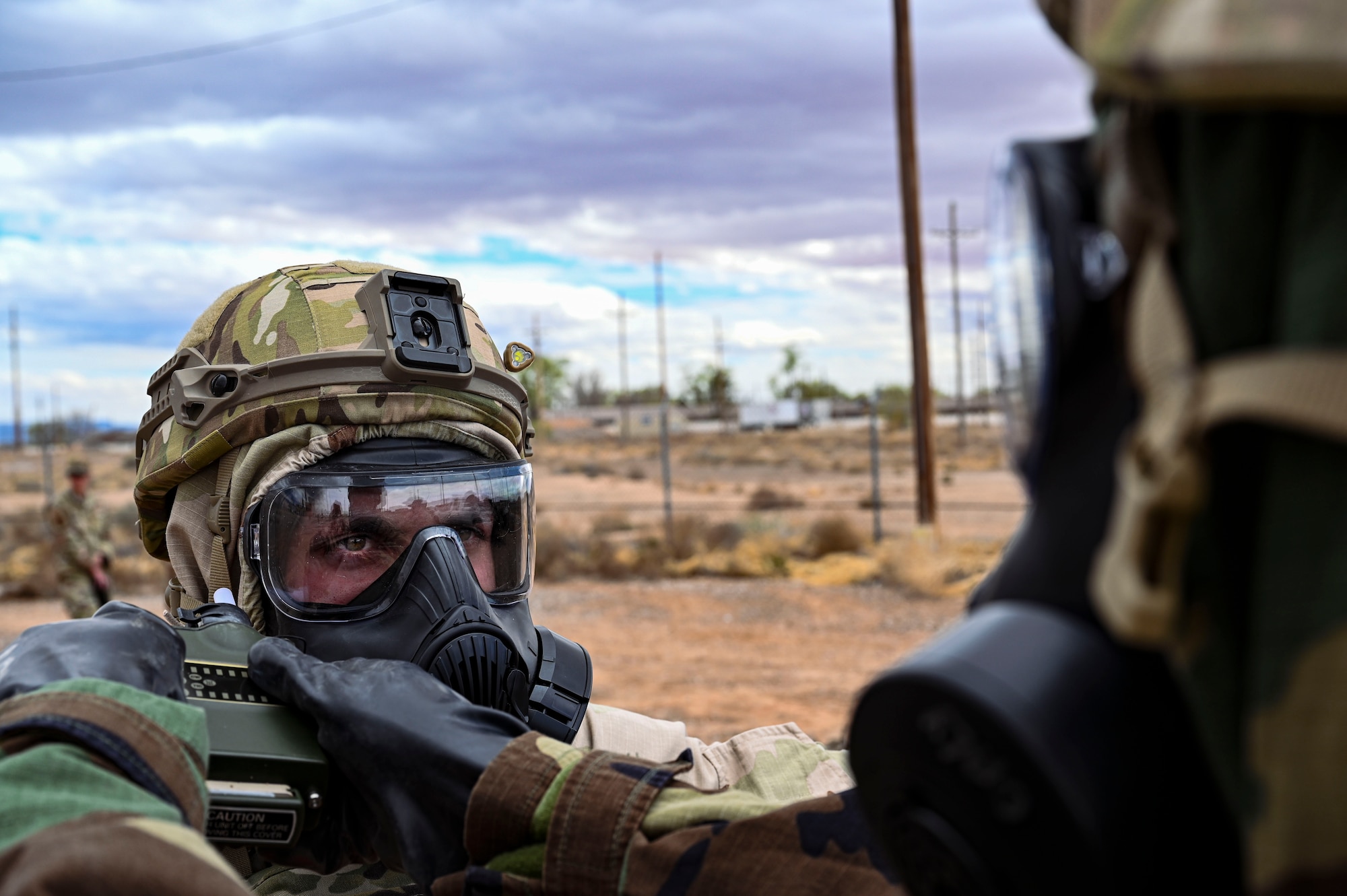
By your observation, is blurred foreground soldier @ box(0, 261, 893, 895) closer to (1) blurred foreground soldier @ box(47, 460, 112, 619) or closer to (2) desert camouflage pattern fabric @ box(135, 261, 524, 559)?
(2) desert camouflage pattern fabric @ box(135, 261, 524, 559)

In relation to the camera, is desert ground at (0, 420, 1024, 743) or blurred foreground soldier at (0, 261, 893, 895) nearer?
blurred foreground soldier at (0, 261, 893, 895)

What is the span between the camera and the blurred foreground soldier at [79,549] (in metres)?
11.9

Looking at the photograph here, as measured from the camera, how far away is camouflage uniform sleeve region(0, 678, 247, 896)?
3.24 ft

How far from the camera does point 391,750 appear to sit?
1613 mm

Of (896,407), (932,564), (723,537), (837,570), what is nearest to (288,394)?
(932,564)

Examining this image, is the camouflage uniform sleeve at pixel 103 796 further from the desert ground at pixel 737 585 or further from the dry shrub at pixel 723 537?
the dry shrub at pixel 723 537

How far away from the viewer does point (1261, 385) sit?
1.97 ft

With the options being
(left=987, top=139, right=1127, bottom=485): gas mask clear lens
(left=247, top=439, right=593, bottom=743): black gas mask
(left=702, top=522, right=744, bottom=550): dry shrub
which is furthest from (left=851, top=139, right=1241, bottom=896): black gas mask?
(left=702, top=522, right=744, bottom=550): dry shrub

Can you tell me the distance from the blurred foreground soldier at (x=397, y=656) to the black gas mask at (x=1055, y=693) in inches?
25.4

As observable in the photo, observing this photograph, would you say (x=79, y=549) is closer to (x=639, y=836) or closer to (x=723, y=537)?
(x=723, y=537)

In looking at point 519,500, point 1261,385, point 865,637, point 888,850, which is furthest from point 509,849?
point 865,637

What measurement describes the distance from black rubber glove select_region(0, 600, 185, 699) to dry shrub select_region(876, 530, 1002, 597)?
1279 cm

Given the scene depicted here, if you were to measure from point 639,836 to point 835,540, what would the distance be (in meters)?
16.4

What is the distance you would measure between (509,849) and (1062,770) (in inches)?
37.5
